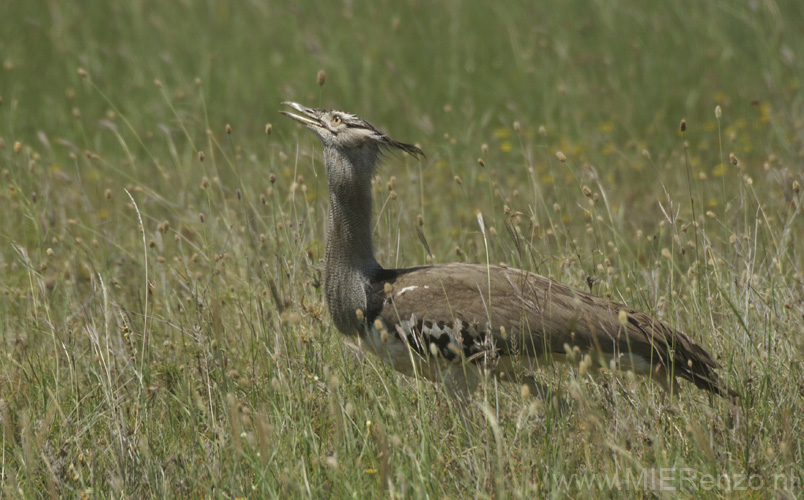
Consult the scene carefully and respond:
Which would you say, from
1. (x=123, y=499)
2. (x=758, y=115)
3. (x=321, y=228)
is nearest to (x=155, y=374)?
(x=123, y=499)

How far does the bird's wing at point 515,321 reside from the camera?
351cm

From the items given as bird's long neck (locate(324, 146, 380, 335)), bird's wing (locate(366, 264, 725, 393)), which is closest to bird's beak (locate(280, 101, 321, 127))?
bird's long neck (locate(324, 146, 380, 335))

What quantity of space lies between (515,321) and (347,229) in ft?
2.71

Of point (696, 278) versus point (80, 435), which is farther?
point (696, 278)

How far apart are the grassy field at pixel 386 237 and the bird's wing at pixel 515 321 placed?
0.14m

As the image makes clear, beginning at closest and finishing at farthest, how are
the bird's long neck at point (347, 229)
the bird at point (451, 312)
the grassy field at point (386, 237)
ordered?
the grassy field at point (386, 237)
the bird at point (451, 312)
the bird's long neck at point (347, 229)

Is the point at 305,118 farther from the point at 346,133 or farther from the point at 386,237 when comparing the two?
the point at 386,237

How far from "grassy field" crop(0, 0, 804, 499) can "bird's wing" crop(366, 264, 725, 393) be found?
139 millimetres

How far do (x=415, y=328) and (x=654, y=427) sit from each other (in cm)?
101

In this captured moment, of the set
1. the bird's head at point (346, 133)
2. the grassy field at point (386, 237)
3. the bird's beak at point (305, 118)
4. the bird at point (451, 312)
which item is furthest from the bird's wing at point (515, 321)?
the bird's beak at point (305, 118)

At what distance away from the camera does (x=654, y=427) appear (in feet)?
10.2

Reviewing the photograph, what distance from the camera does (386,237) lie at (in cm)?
504

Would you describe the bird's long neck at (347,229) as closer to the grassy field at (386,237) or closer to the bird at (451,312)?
the bird at (451,312)

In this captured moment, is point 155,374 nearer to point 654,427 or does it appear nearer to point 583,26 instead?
point 654,427
